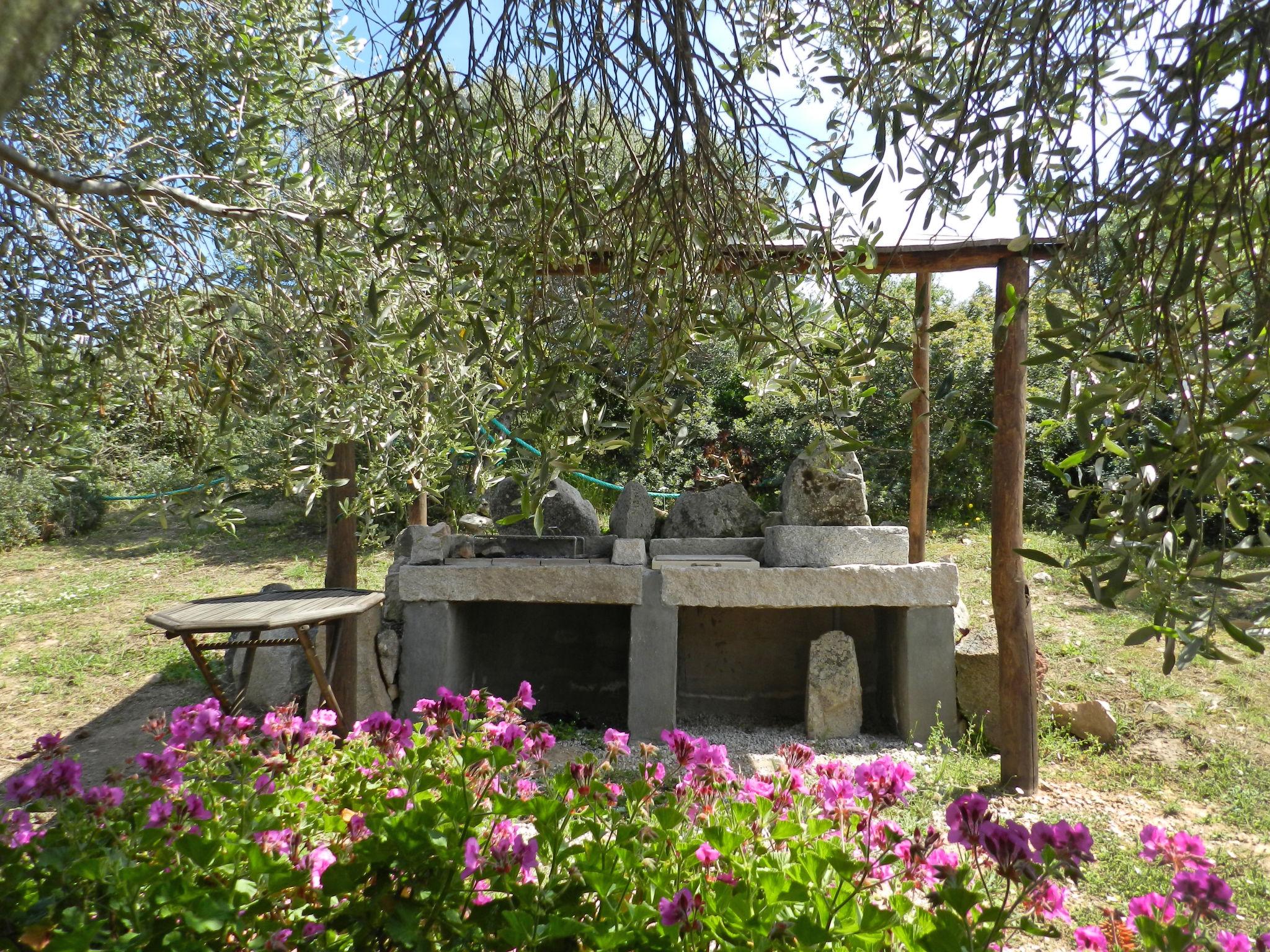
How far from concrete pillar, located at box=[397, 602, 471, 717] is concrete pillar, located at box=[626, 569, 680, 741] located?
4.00 ft

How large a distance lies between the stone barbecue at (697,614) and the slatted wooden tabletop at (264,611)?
123 cm

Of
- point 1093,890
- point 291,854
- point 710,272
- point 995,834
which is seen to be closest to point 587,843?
point 291,854

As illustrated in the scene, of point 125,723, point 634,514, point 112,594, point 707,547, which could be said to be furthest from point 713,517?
point 112,594

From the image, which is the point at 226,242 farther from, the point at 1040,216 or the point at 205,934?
the point at 1040,216

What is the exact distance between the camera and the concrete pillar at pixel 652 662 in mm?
5480

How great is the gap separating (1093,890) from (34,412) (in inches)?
183

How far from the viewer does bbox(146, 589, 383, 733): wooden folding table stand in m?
3.30

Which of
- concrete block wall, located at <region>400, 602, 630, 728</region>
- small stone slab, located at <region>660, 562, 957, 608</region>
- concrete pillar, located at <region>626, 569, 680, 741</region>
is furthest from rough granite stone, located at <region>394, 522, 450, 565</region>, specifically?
small stone slab, located at <region>660, 562, 957, 608</region>

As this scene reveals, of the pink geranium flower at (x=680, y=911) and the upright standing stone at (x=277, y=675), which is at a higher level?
the pink geranium flower at (x=680, y=911)

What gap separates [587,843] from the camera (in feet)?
5.93

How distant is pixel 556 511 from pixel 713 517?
3.75 feet

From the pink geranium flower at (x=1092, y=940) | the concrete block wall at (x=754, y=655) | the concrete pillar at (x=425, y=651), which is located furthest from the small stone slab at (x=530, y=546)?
the pink geranium flower at (x=1092, y=940)

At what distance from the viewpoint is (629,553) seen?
18.4ft

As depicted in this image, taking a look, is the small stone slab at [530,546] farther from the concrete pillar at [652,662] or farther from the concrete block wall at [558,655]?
the concrete pillar at [652,662]
